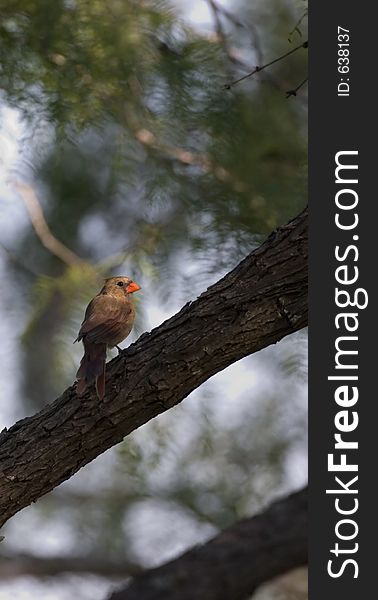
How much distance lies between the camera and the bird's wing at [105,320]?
297 cm

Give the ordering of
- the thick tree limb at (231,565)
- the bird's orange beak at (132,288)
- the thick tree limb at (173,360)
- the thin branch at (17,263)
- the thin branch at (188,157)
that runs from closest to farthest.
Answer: the thick tree limb at (173,360), the thick tree limb at (231,565), the bird's orange beak at (132,288), the thin branch at (188,157), the thin branch at (17,263)

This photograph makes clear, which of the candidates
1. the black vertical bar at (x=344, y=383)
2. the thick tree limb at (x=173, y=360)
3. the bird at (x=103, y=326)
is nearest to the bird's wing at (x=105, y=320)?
the bird at (x=103, y=326)

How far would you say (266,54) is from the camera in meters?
4.56

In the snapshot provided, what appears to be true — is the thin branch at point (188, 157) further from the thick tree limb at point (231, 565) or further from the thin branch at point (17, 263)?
the thick tree limb at point (231, 565)

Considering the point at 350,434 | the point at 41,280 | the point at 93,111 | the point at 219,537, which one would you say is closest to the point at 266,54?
the point at 93,111

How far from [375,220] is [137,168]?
1.52m

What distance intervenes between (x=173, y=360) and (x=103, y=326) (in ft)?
1.87

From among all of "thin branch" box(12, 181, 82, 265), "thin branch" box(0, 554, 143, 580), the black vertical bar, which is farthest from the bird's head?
"thin branch" box(0, 554, 143, 580)

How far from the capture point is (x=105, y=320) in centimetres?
304

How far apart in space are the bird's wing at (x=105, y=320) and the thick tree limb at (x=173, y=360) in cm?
38

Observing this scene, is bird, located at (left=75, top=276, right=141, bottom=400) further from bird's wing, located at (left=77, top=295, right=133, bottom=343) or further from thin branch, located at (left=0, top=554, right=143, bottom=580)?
thin branch, located at (left=0, top=554, right=143, bottom=580)

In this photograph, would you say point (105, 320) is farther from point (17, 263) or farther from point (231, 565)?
point (17, 263)

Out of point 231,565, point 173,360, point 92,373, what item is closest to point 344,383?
point 173,360

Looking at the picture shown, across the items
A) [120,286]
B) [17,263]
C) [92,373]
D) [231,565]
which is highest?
[17,263]
